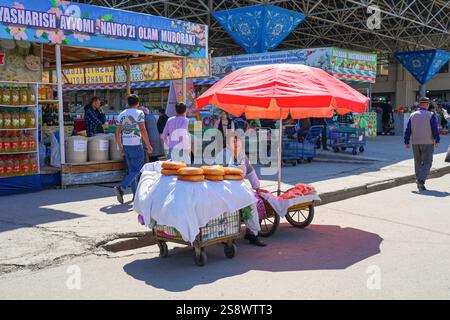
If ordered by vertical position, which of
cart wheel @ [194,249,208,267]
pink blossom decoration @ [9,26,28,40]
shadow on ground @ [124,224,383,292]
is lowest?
shadow on ground @ [124,224,383,292]

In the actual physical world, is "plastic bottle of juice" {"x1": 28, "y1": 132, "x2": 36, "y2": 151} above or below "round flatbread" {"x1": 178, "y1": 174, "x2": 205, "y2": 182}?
above

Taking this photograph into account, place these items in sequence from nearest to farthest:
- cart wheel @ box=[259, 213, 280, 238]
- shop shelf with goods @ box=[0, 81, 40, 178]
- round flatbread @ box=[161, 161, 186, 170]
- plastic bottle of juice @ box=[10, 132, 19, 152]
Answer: round flatbread @ box=[161, 161, 186, 170] < cart wheel @ box=[259, 213, 280, 238] < shop shelf with goods @ box=[0, 81, 40, 178] < plastic bottle of juice @ box=[10, 132, 19, 152]

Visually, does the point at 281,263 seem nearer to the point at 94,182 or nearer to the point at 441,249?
the point at 441,249

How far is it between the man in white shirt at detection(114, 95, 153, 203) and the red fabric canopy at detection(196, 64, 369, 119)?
1730 mm

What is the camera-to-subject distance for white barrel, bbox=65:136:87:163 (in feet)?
34.0

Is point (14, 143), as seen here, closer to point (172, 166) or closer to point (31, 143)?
Result: point (31, 143)

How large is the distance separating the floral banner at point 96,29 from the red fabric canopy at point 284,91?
4094mm

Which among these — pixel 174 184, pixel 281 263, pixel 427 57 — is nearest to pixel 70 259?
pixel 174 184

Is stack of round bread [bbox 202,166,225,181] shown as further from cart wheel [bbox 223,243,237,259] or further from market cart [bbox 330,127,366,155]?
market cart [bbox 330,127,366,155]

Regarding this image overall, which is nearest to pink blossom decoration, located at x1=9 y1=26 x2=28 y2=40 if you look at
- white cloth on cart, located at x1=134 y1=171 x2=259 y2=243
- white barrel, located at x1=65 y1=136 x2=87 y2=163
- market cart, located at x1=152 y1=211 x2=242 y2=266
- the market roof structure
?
white barrel, located at x1=65 y1=136 x2=87 y2=163

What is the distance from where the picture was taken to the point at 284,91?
6266mm

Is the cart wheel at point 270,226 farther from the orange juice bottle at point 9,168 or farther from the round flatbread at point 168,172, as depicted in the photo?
the orange juice bottle at point 9,168

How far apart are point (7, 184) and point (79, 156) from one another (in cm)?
159

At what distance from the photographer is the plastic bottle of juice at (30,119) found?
32.4 feet
